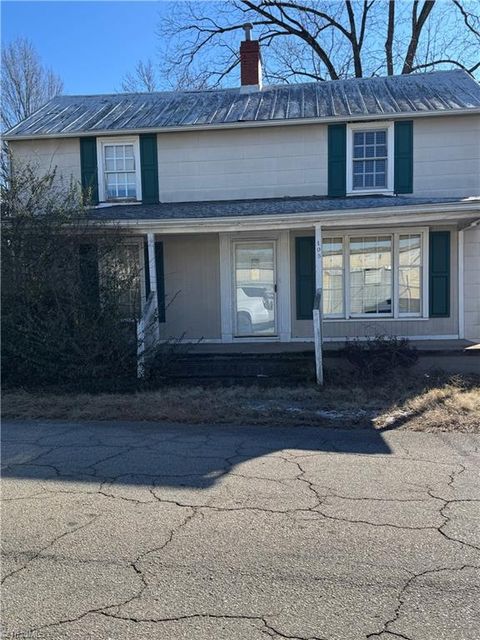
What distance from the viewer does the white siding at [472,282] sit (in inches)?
445

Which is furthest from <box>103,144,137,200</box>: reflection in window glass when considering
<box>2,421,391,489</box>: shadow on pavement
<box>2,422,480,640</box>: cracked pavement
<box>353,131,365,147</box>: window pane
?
<box>2,422,480,640</box>: cracked pavement

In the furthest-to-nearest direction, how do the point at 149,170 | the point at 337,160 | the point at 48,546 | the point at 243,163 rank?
the point at 149,170 → the point at 243,163 → the point at 337,160 → the point at 48,546

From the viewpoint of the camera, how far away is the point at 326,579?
3.08m

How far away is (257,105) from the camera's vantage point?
42.2 ft

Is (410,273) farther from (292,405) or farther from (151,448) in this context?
(151,448)

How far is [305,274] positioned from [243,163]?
2924 millimetres

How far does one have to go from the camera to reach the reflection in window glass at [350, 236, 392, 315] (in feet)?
37.6

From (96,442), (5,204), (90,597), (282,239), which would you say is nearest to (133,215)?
(5,204)

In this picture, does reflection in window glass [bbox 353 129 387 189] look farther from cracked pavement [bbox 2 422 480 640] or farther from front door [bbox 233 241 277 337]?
cracked pavement [bbox 2 422 480 640]

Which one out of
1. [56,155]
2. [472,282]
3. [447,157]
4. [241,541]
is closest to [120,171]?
[56,155]

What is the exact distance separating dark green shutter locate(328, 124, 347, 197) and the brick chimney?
11.6 feet

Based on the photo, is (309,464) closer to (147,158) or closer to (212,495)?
(212,495)

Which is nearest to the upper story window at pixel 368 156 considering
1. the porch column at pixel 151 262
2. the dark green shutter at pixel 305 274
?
the dark green shutter at pixel 305 274

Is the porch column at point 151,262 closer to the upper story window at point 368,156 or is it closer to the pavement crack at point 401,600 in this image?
the upper story window at point 368,156
